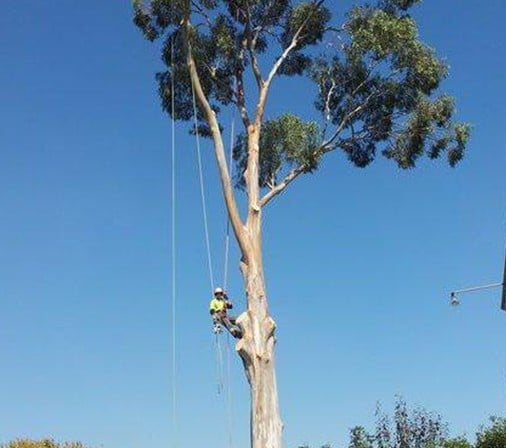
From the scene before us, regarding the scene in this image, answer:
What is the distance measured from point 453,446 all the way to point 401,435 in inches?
144

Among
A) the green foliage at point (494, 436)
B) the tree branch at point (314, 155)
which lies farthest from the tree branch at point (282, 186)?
the green foliage at point (494, 436)

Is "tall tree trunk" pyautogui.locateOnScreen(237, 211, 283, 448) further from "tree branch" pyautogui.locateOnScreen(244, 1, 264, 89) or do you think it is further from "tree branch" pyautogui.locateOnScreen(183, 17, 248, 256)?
"tree branch" pyautogui.locateOnScreen(244, 1, 264, 89)

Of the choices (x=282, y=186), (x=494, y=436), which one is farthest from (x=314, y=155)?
(x=494, y=436)

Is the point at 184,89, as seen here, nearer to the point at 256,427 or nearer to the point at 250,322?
the point at 250,322

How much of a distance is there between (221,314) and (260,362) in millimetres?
1117

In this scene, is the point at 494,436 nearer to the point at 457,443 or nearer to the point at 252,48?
the point at 457,443

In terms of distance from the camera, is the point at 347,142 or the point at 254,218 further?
the point at 347,142

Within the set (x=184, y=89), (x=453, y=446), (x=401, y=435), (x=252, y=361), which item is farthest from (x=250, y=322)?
(x=401, y=435)

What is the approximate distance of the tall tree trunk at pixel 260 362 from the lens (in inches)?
526

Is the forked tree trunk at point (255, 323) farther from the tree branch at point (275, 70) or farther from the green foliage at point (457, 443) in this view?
the green foliage at point (457, 443)

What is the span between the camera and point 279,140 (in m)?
17.5

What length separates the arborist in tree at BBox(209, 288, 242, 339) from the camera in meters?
14.2

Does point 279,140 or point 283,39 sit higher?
point 283,39

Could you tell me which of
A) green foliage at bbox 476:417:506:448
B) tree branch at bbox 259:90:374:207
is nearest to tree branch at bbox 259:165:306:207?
tree branch at bbox 259:90:374:207
